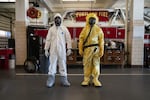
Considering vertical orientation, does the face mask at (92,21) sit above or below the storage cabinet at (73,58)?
above

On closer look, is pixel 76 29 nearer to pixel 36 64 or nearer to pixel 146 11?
pixel 36 64

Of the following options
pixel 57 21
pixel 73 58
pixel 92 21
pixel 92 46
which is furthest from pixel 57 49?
pixel 73 58

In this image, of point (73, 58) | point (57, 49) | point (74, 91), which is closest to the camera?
point (74, 91)

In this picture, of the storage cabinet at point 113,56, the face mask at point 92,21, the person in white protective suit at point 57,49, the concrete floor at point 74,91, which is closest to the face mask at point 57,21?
the person in white protective suit at point 57,49

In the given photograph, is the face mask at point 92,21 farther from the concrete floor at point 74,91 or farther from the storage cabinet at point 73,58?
the storage cabinet at point 73,58

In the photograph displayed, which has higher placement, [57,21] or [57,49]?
[57,21]

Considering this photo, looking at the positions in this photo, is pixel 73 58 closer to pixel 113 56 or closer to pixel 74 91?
pixel 113 56

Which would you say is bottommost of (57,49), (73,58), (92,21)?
(73,58)

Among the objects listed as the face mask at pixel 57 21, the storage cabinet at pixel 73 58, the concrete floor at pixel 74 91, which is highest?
the face mask at pixel 57 21

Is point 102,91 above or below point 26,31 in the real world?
below

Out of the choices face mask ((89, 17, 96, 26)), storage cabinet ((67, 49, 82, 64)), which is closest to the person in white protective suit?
face mask ((89, 17, 96, 26))

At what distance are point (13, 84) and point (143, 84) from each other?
10.6ft

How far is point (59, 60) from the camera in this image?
5.55 meters

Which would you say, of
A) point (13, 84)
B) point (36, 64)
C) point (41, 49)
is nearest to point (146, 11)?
point (41, 49)
